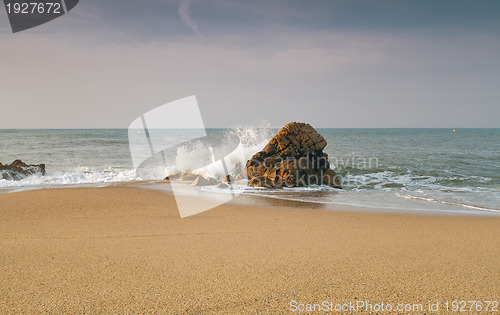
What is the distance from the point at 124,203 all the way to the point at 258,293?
514 centimetres

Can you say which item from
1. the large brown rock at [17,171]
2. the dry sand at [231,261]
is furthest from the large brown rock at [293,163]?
the large brown rock at [17,171]

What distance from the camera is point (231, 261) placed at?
319 centimetres

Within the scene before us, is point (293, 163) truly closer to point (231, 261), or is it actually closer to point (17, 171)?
point (231, 261)

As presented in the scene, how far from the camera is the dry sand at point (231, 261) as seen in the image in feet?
7.84

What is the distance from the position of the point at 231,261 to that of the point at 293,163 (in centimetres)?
717

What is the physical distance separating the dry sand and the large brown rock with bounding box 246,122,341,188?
412 centimetres

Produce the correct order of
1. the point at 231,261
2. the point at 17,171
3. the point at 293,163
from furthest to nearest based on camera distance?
1. the point at 17,171
2. the point at 293,163
3. the point at 231,261

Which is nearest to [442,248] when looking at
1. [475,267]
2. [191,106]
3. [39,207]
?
[475,267]

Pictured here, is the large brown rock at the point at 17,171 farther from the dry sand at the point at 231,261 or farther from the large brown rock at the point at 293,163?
the large brown rock at the point at 293,163

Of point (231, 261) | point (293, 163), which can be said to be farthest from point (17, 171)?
point (231, 261)

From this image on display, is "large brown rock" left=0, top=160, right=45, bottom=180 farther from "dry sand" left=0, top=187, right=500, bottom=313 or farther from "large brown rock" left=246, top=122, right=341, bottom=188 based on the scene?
"large brown rock" left=246, top=122, right=341, bottom=188

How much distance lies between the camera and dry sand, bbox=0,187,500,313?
2.39 meters

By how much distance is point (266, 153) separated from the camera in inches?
417

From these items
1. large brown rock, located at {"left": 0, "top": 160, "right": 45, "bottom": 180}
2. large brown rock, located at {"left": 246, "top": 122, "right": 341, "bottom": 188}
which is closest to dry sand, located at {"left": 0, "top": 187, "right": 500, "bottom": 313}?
large brown rock, located at {"left": 246, "top": 122, "right": 341, "bottom": 188}
